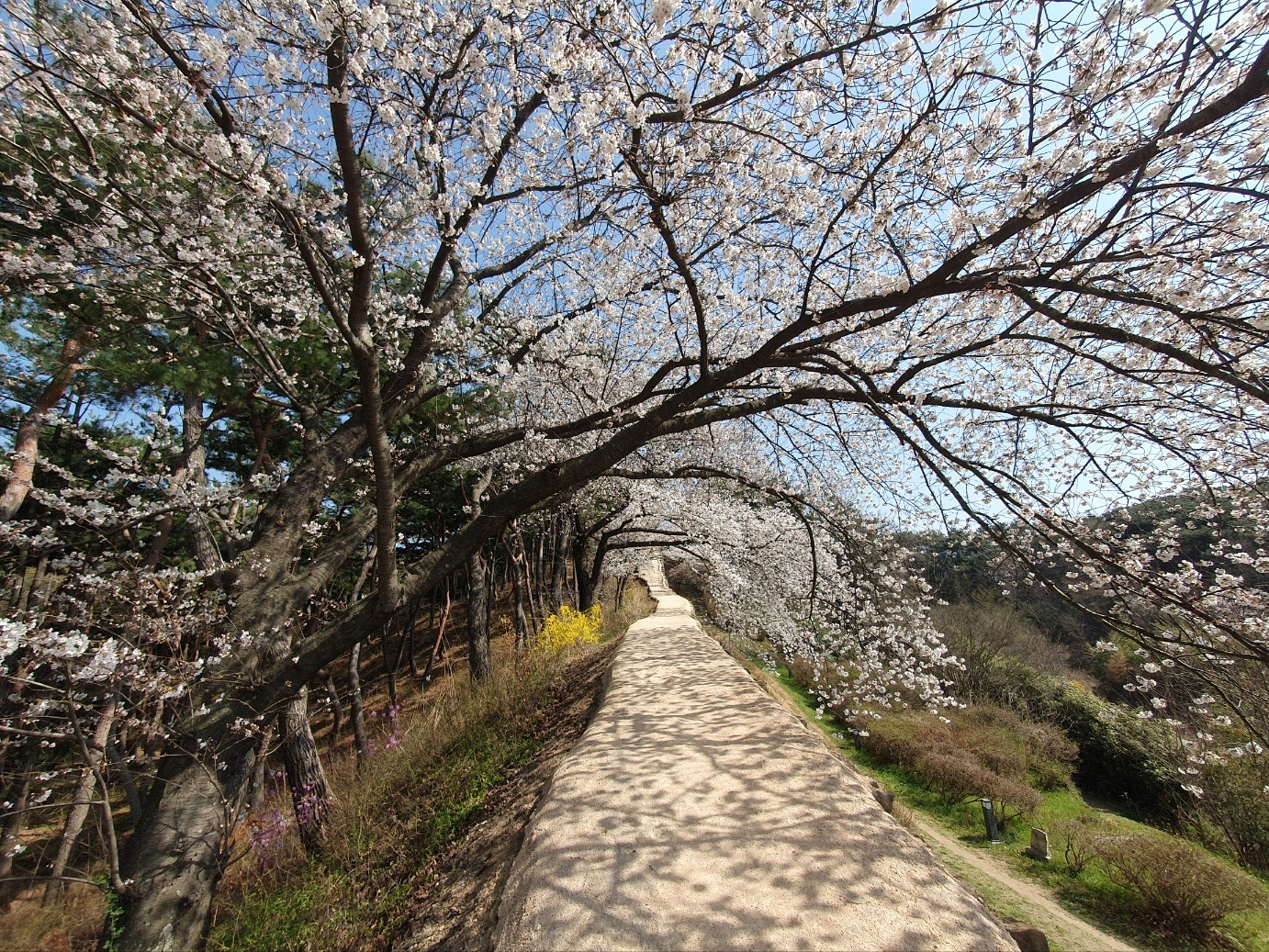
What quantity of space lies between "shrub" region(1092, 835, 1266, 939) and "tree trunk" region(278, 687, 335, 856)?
1132cm

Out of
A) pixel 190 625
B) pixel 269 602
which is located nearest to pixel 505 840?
pixel 269 602

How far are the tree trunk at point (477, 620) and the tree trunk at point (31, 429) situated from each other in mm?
5950

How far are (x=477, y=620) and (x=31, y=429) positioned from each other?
23.3 feet

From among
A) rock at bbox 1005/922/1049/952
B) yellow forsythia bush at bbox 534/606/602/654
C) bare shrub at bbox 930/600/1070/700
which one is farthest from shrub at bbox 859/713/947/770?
rock at bbox 1005/922/1049/952

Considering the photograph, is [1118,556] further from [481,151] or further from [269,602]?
[269,602]

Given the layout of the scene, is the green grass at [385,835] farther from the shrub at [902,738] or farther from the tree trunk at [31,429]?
the shrub at [902,738]

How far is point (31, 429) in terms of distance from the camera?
22.6ft

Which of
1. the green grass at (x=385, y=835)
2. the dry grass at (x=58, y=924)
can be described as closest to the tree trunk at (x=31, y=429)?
the dry grass at (x=58, y=924)

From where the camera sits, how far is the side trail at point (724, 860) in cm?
237

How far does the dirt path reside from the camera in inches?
275

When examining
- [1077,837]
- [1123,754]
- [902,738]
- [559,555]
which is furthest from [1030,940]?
[1123,754]

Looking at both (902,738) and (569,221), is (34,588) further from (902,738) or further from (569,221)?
(902,738)

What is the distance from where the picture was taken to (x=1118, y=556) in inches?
144

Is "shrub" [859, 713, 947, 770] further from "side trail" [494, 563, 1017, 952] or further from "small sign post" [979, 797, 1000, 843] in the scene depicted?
"side trail" [494, 563, 1017, 952]
